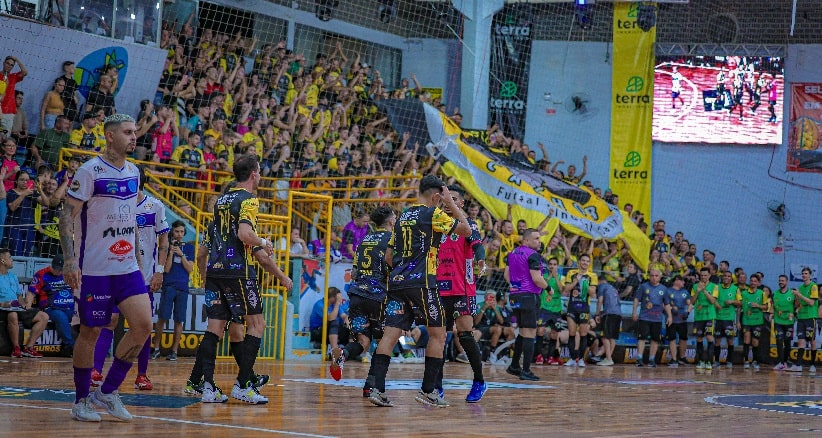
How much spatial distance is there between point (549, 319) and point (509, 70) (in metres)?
10.8

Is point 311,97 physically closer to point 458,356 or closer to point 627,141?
point 458,356

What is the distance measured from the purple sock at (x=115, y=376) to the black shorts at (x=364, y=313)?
5.04 m

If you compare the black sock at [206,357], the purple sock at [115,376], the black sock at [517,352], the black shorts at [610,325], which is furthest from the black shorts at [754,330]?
the purple sock at [115,376]

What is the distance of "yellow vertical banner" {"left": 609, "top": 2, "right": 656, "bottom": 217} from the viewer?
29812 millimetres

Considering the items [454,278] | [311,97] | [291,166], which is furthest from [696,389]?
[311,97]

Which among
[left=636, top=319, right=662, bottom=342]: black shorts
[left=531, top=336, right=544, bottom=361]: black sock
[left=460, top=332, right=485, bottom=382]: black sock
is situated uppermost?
[left=460, top=332, right=485, bottom=382]: black sock

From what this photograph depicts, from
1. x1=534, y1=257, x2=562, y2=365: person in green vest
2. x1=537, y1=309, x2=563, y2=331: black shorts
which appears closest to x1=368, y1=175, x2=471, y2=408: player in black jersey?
x1=534, y1=257, x2=562, y2=365: person in green vest

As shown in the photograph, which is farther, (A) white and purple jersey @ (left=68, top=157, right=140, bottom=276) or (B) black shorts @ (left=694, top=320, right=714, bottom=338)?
(B) black shorts @ (left=694, top=320, right=714, bottom=338)

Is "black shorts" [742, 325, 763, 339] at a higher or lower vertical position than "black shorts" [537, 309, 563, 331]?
lower

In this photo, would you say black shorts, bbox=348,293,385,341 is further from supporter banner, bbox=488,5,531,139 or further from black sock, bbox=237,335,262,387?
supporter banner, bbox=488,5,531,139

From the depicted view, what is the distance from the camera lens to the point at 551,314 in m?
20.9

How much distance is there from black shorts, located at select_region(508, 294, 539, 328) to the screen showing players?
17.6 m

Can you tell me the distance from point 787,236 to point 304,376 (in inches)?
830

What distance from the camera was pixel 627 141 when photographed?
30359mm
